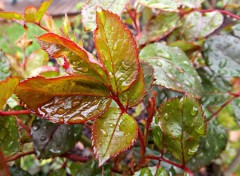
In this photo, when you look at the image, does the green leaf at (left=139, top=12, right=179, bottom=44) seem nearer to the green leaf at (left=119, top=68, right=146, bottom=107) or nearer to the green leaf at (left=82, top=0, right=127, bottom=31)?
the green leaf at (left=82, top=0, right=127, bottom=31)

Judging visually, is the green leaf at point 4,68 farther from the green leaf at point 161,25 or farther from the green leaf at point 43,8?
the green leaf at point 161,25

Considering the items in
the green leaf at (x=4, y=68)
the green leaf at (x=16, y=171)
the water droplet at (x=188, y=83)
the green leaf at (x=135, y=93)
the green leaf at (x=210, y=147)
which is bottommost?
the green leaf at (x=210, y=147)

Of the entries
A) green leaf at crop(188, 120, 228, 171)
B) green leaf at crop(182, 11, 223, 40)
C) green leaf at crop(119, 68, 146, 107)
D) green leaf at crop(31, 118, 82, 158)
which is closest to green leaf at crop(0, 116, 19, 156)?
green leaf at crop(31, 118, 82, 158)

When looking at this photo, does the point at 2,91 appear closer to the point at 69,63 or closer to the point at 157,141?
the point at 69,63

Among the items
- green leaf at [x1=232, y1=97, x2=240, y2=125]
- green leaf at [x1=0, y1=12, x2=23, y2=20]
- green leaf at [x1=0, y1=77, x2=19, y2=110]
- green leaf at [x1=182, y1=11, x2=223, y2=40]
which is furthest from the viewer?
green leaf at [x1=182, y1=11, x2=223, y2=40]

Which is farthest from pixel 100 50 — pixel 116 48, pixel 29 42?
pixel 29 42

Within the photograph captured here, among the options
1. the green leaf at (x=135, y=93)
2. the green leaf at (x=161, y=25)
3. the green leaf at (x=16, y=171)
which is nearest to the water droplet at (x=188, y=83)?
the green leaf at (x=135, y=93)

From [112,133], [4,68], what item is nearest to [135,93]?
[112,133]
